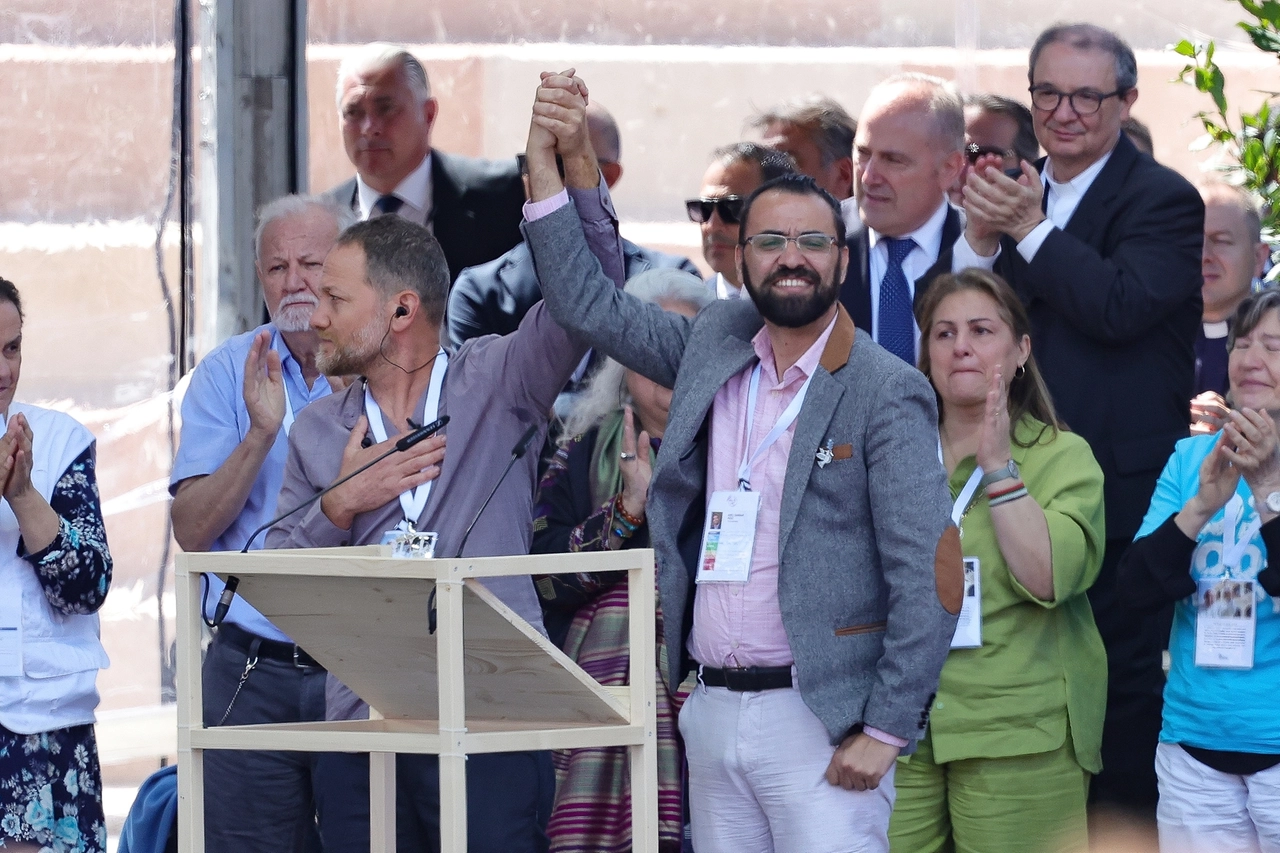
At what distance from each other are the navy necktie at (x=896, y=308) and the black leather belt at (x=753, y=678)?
54.5 inches

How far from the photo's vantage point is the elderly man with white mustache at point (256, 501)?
3658 mm

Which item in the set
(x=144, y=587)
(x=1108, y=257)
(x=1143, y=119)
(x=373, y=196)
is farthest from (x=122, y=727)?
(x=1143, y=119)

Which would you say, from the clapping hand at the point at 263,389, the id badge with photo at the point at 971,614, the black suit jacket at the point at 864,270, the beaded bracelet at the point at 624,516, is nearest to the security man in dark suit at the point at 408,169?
the black suit jacket at the point at 864,270

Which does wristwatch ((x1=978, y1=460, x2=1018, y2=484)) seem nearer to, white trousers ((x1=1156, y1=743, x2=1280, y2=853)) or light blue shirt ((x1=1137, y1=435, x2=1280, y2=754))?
→ light blue shirt ((x1=1137, y1=435, x2=1280, y2=754))

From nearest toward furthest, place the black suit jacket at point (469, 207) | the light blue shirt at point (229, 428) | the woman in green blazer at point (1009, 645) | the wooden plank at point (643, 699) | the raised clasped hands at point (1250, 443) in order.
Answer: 1. the wooden plank at point (643, 699)
2. the raised clasped hands at point (1250, 443)
3. the woman in green blazer at point (1009, 645)
4. the light blue shirt at point (229, 428)
5. the black suit jacket at point (469, 207)

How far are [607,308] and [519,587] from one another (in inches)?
22.0

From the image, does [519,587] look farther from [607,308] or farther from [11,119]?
[11,119]

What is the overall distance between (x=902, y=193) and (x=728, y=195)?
51 cm

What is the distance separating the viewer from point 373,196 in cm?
552

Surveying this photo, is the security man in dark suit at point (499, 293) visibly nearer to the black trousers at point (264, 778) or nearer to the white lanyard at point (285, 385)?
the white lanyard at point (285, 385)

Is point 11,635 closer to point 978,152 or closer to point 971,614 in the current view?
point 971,614

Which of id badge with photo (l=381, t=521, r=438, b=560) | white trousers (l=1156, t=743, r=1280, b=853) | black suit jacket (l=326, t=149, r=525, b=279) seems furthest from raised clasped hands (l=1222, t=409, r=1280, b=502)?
black suit jacket (l=326, t=149, r=525, b=279)

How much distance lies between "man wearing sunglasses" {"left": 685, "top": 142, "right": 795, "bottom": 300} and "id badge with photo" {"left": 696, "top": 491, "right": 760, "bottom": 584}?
1.57m

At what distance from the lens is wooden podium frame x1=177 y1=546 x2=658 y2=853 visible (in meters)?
2.40
